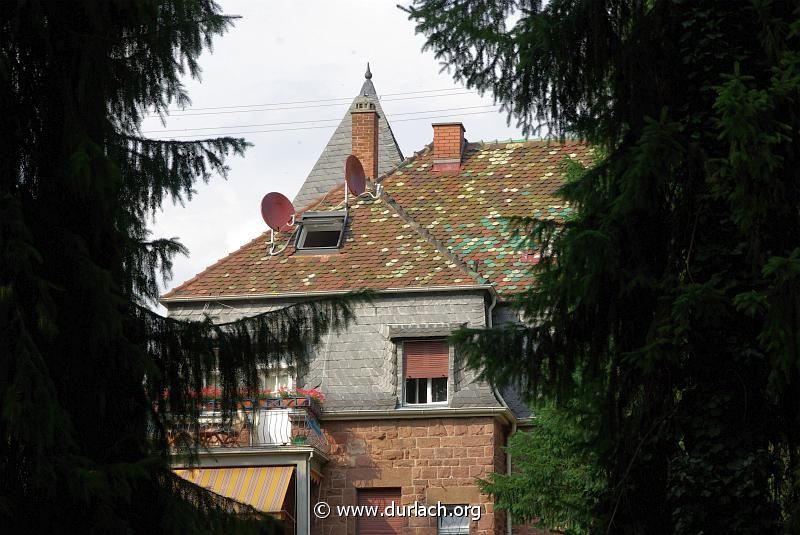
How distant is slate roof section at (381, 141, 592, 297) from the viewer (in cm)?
2767

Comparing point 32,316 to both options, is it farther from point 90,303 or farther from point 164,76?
point 164,76

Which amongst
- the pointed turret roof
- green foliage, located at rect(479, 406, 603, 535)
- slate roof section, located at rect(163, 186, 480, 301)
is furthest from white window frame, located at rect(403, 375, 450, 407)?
the pointed turret roof

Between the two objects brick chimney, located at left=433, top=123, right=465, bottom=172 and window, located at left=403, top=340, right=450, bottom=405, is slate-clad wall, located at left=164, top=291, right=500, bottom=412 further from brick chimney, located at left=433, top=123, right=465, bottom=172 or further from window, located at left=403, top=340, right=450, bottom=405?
brick chimney, located at left=433, top=123, right=465, bottom=172

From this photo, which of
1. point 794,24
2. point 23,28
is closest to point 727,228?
point 794,24

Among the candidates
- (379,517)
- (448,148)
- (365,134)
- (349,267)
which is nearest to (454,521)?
(379,517)

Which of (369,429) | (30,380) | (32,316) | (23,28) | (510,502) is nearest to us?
(30,380)

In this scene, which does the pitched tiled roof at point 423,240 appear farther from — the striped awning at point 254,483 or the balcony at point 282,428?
the striped awning at point 254,483

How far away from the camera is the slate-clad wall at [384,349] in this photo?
2575cm

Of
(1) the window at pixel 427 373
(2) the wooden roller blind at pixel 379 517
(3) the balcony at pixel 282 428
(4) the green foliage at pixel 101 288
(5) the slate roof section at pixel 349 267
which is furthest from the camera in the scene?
(5) the slate roof section at pixel 349 267

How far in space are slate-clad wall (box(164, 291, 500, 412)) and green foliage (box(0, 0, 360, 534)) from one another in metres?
15.4

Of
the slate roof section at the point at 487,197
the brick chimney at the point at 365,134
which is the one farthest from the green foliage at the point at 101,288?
the brick chimney at the point at 365,134

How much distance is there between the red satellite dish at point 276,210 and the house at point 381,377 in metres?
0.27

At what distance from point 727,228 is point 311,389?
56.2 feet

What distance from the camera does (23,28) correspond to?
960 cm
